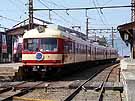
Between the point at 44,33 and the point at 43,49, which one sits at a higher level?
the point at 44,33

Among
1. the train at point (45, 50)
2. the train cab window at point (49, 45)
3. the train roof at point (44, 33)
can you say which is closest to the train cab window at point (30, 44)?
the train at point (45, 50)

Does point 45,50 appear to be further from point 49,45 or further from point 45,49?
point 49,45

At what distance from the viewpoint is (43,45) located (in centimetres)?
1944

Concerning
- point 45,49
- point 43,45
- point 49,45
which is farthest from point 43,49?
point 49,45

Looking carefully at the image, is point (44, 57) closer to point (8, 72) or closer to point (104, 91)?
point (8, 72)

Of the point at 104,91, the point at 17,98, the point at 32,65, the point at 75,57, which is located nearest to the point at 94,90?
the point at 104,91

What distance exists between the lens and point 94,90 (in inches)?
593

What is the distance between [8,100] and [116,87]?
194 inches

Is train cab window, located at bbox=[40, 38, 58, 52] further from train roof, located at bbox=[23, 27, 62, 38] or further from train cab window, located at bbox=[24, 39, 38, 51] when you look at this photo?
train cab window, located at bbox=[24, 39, 38, 51]

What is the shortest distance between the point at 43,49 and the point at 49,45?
0.36m

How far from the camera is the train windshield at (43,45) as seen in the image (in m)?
19.3

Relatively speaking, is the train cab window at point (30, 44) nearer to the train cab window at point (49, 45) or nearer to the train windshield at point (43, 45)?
the train windshield at point (43, 45)

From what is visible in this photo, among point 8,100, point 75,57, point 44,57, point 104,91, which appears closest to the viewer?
point 8,100

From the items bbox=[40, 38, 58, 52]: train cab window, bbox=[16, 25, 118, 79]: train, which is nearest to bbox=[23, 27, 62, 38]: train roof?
bbox=[16, 25, 118, 79]: train
